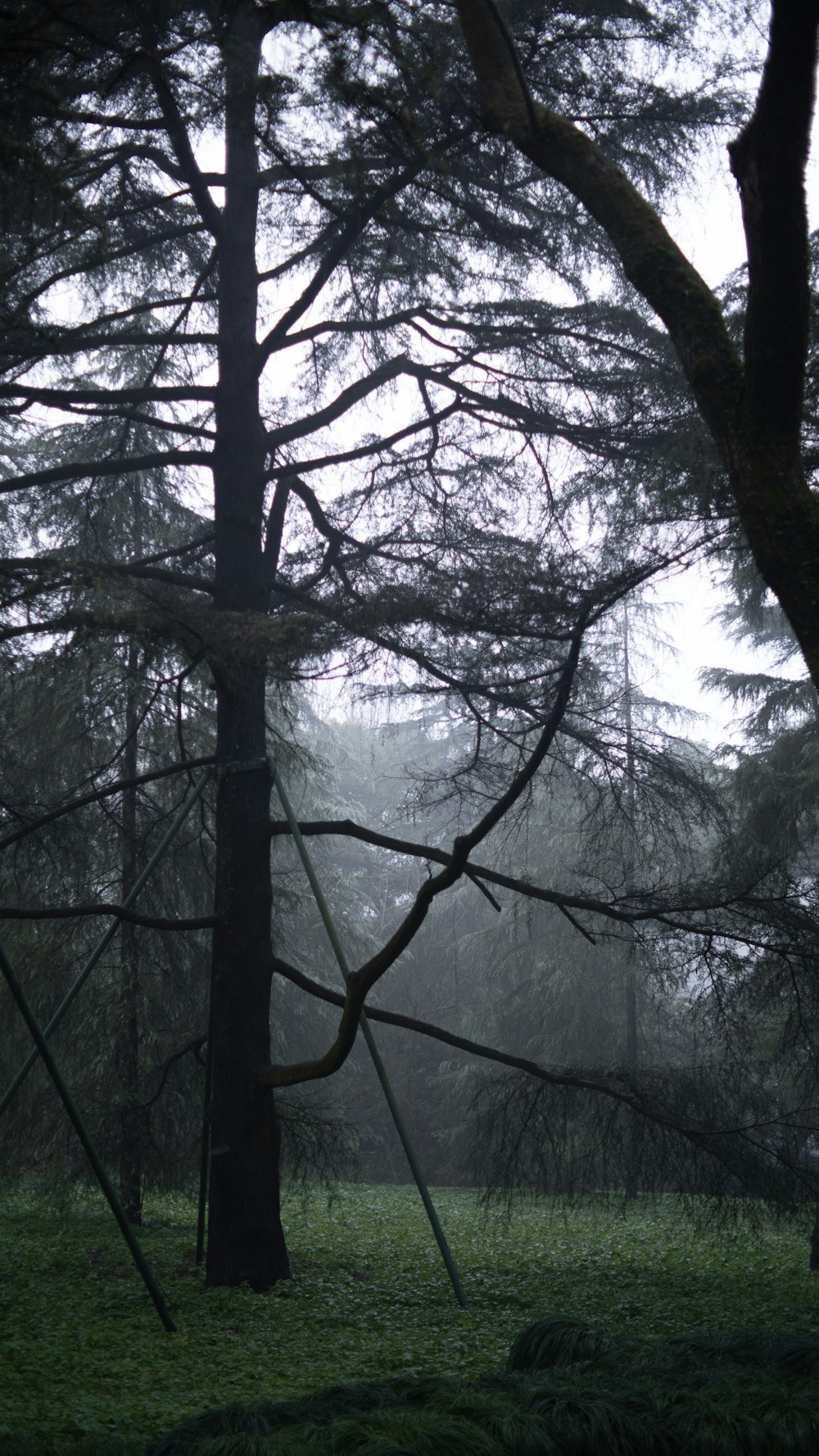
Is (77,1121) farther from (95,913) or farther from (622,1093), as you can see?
(622,1093)

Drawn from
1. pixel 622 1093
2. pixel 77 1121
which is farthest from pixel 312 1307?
pixel 622 1093

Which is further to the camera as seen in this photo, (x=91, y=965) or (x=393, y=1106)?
(x=393, y=1106)

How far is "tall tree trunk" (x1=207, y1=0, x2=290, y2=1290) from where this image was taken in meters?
6.12

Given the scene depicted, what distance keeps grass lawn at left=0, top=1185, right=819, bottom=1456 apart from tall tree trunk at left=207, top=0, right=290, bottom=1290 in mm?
407

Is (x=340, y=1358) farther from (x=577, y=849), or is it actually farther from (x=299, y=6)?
(x=577, y=849)

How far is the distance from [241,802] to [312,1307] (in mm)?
2725

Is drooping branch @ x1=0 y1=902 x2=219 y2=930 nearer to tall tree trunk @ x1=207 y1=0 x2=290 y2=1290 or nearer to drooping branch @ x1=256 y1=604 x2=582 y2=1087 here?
tall tree trunk @ x1=207 y1=0 x2=290 y2=1290

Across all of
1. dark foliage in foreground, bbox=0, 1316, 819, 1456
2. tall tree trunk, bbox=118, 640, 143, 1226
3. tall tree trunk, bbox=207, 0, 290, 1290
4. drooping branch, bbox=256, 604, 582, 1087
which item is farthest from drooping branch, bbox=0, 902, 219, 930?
dark foliage in foreground, bbox=0, 1316, 819, 1456

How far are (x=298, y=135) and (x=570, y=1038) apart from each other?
44.8 feet

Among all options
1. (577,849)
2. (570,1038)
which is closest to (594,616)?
(577,849)

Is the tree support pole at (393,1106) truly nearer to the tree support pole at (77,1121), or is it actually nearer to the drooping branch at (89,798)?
the drooping branch at (89,798)

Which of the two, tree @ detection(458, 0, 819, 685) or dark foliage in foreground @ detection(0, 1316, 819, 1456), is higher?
tree @ detection(458, 0, 819, 685)

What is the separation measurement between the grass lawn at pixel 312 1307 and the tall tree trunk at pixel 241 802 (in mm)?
407

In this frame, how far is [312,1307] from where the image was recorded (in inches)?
227
